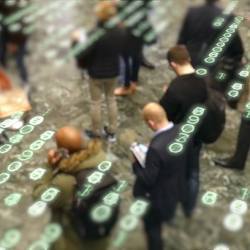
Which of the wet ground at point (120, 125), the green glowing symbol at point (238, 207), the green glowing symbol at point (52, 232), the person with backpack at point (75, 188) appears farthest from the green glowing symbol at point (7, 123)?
the green glowing symbol at point (238, 207)

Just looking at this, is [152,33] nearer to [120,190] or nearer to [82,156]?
[120,190]

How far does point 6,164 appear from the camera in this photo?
583 centimetres

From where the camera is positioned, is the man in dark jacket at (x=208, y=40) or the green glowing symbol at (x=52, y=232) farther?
the man in dark jacket at (x=208, y=40)

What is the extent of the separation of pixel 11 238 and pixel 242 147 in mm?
2523

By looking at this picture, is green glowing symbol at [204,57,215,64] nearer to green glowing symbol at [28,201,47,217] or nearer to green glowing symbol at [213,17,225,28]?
green glowing symbol at [213,17,225,28]

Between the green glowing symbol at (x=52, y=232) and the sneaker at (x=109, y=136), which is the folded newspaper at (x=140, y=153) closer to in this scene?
the green glowing symbol at (x=52, y=232)

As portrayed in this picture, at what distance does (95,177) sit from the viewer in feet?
13.9

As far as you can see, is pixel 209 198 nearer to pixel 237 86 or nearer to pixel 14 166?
pixel 237 86

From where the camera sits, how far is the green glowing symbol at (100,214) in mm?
4332

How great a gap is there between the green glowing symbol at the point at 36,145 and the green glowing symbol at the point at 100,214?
1.84 meters

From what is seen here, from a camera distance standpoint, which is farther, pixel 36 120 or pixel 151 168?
pixel 36 120

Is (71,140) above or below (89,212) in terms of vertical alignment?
above

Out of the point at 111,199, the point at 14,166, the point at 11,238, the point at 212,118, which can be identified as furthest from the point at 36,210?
the point at 212,118

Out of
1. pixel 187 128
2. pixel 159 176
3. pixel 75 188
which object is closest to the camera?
pixel 75 188
